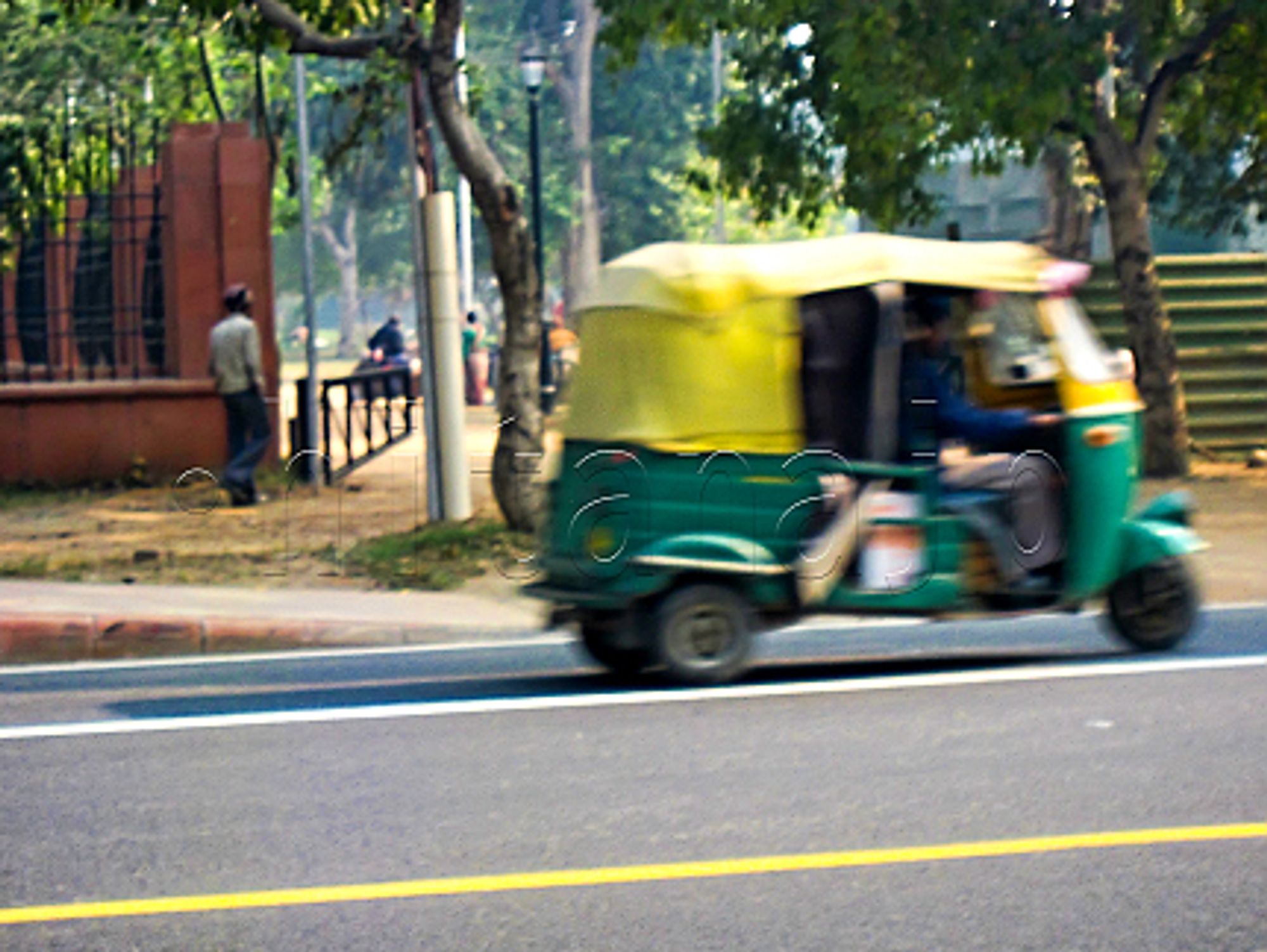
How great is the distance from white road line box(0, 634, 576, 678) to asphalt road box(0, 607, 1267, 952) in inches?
32.7

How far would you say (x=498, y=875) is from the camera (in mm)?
6086

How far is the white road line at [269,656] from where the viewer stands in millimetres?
11195

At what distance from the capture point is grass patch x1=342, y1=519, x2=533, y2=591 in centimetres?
1402

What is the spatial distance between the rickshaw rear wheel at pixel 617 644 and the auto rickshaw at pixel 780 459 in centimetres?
1

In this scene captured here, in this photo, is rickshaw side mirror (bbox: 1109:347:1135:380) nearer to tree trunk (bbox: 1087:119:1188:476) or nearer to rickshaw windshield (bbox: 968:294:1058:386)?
rickshaw windshield (bbox: 968:294:1058:386)

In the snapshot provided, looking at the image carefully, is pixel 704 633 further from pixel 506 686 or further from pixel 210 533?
pixel 210 533

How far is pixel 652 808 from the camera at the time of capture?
692cm

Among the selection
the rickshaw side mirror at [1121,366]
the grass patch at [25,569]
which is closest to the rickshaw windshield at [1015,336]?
the rickshaw side mirror at [1121,366]

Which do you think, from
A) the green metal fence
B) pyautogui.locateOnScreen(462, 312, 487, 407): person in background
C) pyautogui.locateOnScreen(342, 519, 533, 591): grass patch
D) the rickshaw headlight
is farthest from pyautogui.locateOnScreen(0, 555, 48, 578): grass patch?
pyautogui.locateOnScreen(462, 312, 487, 407): person in background

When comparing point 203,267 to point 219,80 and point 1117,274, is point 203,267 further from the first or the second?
point 219,80

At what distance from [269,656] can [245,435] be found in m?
7.04

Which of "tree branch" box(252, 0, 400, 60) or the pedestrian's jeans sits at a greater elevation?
"tree branch" box(252, 0, 400, 60)

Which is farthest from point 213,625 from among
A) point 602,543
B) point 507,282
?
point 507,282

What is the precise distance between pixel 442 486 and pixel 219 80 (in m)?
17.2
